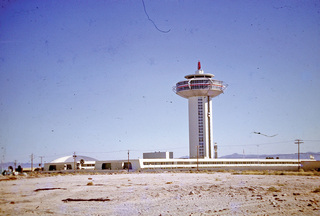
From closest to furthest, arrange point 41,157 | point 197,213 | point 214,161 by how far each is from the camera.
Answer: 1. point 197,213
2. point 214,161
3. point 41,157

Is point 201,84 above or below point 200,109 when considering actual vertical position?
above

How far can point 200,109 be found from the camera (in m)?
113

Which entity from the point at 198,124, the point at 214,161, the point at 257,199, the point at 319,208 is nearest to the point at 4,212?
the point at 257,199

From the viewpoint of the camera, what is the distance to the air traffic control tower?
112 metres

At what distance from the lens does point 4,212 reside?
15836 mm

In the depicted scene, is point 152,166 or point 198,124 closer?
point 152,166

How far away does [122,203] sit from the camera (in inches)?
707

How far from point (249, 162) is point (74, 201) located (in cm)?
9942

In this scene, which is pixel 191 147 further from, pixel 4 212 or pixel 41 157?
pixel 4 212

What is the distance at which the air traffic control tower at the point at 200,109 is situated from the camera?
111812mm

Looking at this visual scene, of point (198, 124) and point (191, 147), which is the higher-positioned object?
point (198, 124)

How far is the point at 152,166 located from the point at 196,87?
33.4m

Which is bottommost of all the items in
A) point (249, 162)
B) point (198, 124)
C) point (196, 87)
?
point (249, 162)

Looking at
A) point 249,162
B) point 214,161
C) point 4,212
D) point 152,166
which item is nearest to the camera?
point 4,212
